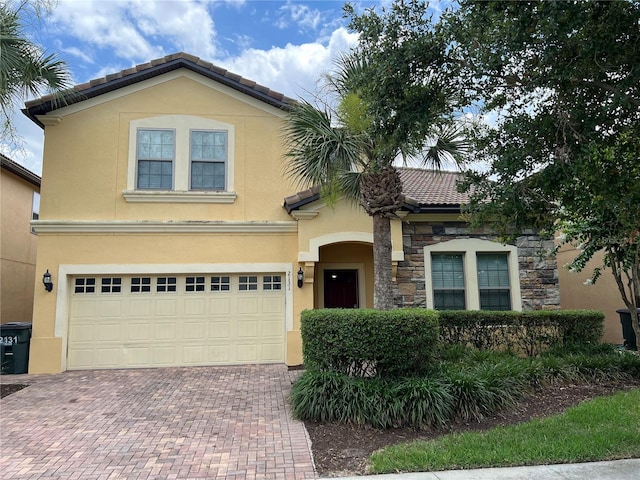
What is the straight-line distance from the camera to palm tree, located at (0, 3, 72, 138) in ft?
27.8

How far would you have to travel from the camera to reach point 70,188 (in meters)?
10.7

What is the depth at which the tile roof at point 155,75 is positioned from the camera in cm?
1052

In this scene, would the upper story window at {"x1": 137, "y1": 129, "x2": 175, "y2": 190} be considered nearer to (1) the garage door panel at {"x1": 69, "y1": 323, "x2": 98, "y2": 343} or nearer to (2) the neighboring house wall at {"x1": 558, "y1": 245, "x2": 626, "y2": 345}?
(1) the garage door panel at {"x1": 69, "y1": 323, "x2": 98, "y2": 343}

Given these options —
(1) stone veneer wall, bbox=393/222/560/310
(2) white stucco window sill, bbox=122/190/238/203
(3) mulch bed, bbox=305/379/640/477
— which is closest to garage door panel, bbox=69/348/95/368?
(2) white stucco window sill, bbox=122/190/238/203

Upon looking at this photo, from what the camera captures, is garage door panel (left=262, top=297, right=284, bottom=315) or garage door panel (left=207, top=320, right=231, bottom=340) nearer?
garage door panel (left=207, top=320, right=231, bottom=340)

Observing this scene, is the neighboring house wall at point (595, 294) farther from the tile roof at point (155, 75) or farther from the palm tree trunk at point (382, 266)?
the tile roof at point (155, 75)

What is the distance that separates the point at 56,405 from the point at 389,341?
5.88 meters

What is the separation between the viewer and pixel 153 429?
624cm

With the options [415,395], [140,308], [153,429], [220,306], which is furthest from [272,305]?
[415,395]

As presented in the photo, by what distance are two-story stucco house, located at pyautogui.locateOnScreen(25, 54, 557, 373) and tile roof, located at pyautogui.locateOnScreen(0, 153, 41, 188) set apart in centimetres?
284

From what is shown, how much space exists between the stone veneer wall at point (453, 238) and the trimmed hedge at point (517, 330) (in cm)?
121

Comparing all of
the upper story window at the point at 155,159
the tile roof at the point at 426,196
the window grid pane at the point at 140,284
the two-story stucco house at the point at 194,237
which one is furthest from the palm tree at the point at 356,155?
the window grid pane at the point at 140,284

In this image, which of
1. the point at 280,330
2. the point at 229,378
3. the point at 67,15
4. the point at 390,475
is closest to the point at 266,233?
the point at 280,330

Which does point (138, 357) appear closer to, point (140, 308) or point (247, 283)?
point (140, 308)
